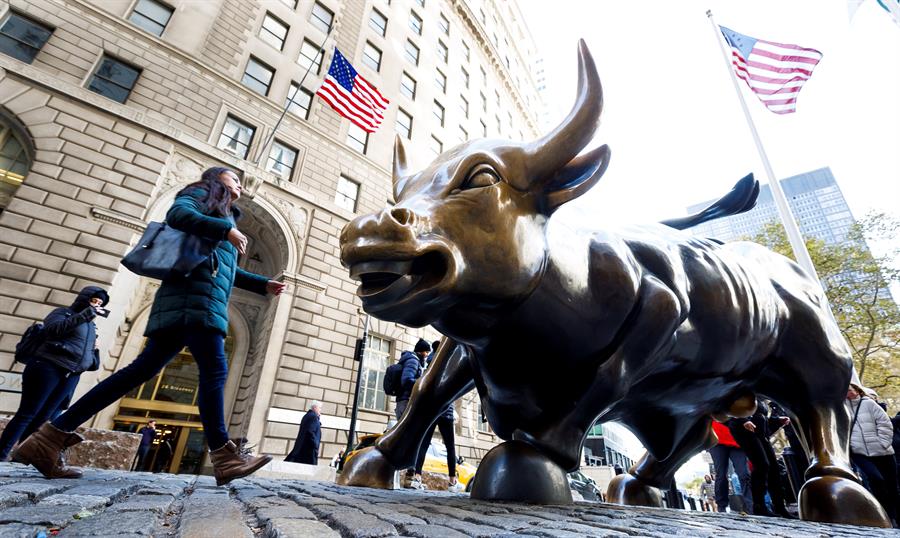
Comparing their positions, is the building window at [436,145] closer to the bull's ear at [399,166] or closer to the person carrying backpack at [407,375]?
the person carrying backpack at [407,375]

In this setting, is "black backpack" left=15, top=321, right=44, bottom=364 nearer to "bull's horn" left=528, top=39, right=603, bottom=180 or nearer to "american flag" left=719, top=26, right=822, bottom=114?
"bull's horn" left=528, top=39, right=603, bottom=180

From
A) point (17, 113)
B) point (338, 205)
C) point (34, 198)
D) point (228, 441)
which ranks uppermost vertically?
point (338, 205)

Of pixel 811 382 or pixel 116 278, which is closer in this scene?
pixel 811 382

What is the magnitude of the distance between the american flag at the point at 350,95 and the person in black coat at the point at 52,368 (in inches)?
325

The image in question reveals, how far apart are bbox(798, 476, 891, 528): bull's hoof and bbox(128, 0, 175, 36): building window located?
16201 millimetres

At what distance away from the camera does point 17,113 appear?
886cm

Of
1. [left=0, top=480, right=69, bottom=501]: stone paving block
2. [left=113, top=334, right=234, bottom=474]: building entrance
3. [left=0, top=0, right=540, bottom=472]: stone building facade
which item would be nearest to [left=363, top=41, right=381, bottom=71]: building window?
[left=0, top=0, right=540, bottom=472]: stone building facade

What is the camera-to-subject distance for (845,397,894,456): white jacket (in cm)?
479

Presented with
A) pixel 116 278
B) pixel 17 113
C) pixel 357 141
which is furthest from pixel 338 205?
pixel 17 113

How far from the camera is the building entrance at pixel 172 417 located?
34.6 ft

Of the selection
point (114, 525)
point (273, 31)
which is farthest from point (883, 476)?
point (273, 31)

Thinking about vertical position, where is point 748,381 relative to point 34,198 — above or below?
below

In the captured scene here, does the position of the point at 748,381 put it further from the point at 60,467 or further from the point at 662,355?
the point at 60,467

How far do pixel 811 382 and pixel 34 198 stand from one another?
1209 cm
